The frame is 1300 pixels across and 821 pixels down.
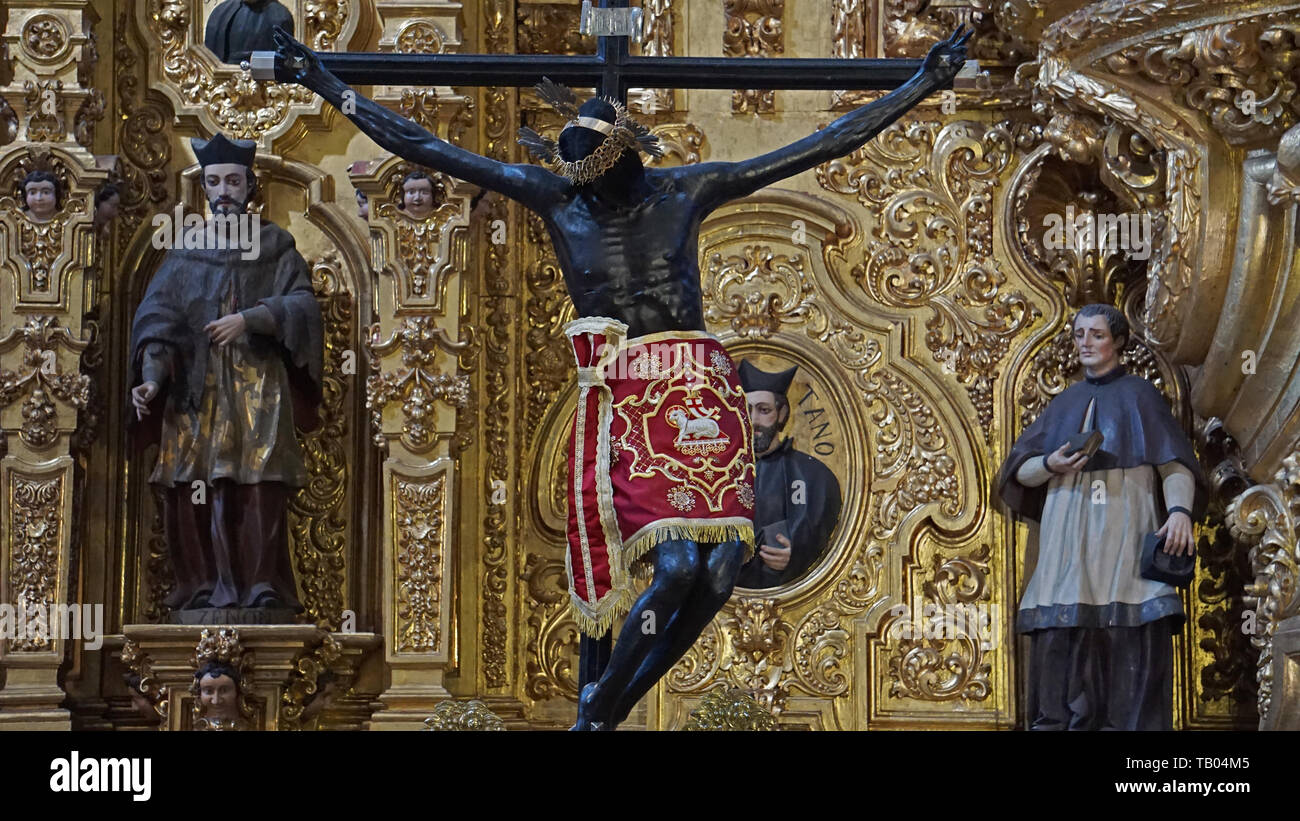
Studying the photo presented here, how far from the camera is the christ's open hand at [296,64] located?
577cm

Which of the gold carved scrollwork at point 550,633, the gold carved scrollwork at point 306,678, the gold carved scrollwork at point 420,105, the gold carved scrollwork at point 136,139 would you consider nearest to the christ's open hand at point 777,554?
the gold carved scrollwork at point 550,633

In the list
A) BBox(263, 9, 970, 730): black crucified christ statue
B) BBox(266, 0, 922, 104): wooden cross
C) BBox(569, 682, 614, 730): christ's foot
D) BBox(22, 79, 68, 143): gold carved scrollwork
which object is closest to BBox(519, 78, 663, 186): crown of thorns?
BBox(263, 9, 970, 730): black crucified christ statue

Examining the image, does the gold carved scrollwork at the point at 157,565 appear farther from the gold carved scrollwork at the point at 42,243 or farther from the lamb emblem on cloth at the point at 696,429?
the lamb emblem on cloth at the point at 696,429

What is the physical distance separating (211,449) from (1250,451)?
3665 millimetres

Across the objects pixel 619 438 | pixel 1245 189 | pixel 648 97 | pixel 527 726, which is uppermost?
pixel 648 97

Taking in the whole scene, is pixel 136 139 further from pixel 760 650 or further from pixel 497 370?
pixel 760 650

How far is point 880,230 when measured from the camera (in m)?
8.73

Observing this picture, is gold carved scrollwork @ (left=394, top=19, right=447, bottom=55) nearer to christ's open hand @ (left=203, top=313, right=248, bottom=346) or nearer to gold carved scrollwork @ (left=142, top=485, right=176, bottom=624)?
christ's open hand @ (left=203, top=313, right=248, bottom=346)

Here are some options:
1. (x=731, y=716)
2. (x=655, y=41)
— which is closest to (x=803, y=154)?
(x=731, y=716)

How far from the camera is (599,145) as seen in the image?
5.57m

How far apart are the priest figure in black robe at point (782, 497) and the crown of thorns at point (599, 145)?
2898 millimetres

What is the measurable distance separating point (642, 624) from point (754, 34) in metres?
4.00
